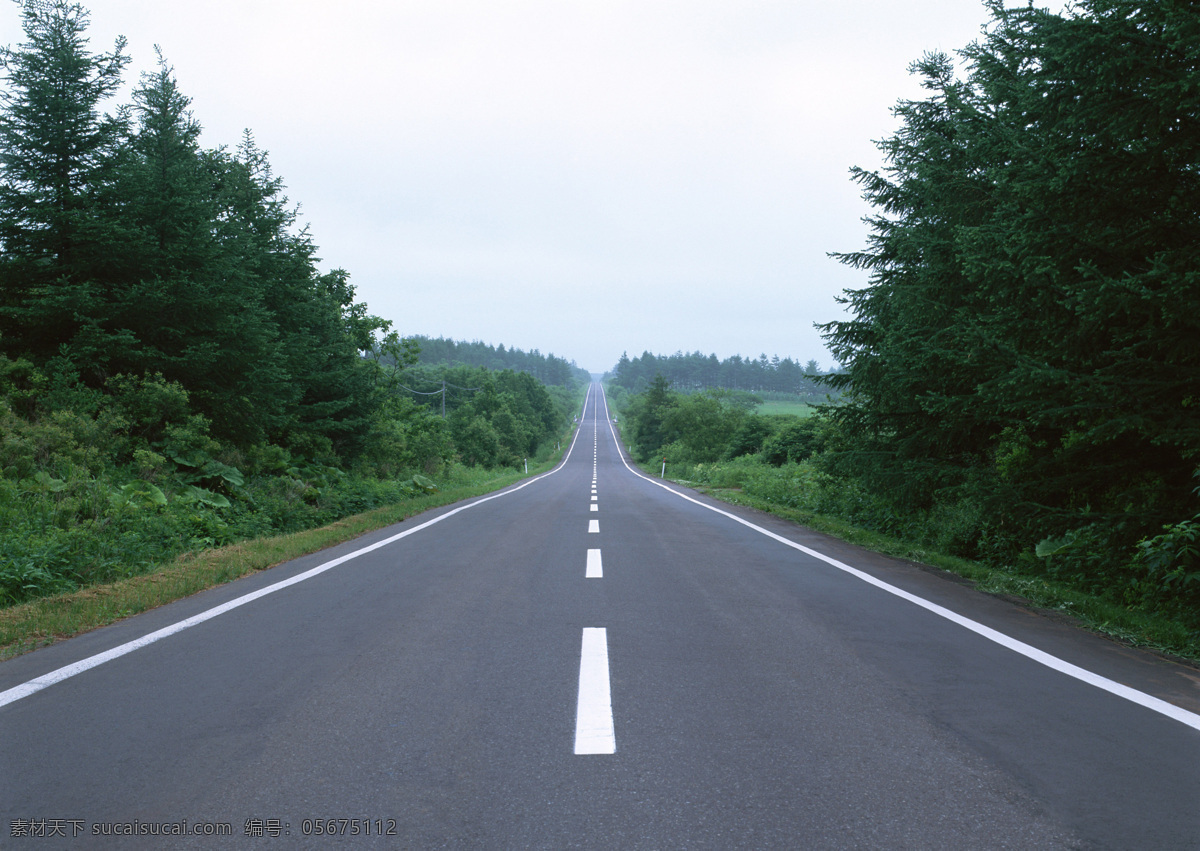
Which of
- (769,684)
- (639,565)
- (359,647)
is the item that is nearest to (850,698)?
(769,684)

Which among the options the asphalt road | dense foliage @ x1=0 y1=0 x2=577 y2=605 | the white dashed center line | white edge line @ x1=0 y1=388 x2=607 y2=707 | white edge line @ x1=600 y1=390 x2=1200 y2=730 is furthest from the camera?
dense foliage @ x1=0 y1=0 x2=577 y2=605

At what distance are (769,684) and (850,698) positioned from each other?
49cm

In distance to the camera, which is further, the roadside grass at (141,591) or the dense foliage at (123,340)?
the dense foliage at (123,340)

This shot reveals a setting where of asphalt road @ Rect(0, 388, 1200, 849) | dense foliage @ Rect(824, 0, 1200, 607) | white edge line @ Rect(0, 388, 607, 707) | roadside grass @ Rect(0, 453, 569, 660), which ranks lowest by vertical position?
roadside grass @ Rect(0, 453, 569, 660)

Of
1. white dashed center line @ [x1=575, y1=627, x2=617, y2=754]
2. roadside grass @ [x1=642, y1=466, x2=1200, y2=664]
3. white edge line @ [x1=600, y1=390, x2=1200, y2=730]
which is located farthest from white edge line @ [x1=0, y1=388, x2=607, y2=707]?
roadside grass @ [x1=642, y1=466, x2=1200, y2=664]

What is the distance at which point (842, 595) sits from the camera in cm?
689

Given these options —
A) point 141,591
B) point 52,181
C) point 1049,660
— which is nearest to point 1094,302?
point 1049,660

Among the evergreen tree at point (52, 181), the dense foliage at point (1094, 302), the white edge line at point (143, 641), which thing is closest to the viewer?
the white edge line at point (143, 641)

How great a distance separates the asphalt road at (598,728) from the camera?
2641mm

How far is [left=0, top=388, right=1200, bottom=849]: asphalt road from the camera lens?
2641 mm

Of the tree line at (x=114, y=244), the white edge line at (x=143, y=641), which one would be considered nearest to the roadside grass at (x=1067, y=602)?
the white edge line at (x=143, y=641)

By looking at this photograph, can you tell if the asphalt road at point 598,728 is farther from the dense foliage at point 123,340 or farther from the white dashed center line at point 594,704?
the dense foliage at point 123,340

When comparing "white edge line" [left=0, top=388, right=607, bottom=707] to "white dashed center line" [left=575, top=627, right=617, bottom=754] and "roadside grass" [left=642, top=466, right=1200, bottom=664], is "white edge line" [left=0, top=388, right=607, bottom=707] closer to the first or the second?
"white dashed center line" [left=575, top=627, right=617, bottom=754]

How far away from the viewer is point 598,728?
11.4 feet
